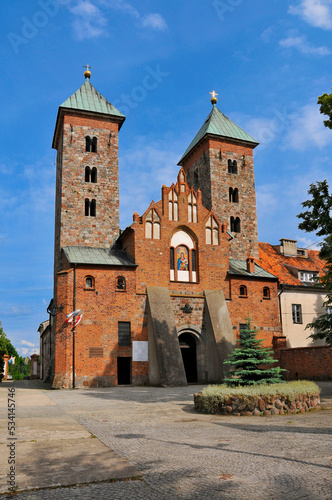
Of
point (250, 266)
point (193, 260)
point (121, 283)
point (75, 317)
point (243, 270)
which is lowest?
point (75, 317)

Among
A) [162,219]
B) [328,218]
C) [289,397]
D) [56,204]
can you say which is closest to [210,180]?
[162,219]

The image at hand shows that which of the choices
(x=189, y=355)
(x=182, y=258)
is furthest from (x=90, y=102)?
(x=189, y=355)

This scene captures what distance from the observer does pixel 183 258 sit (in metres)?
31.8

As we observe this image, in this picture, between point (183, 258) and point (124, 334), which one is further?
point (183, 258)

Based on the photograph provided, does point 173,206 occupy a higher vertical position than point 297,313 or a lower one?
higher

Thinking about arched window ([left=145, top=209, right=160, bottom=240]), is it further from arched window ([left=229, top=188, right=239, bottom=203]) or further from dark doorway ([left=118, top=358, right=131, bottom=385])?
arched window ([left=229, top=188, right=239, bottom=203])

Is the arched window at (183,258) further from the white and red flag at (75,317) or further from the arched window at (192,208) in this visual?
the white and red flag at (75,317)

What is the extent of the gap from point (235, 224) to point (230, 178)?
415cm

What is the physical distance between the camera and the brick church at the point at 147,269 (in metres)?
27.9

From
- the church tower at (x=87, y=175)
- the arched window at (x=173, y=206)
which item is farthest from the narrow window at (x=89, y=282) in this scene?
the arched window at (x=173, y=206)

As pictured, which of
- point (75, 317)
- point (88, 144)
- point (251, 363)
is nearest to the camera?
point (251, 363)

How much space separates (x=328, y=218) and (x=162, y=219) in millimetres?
15156

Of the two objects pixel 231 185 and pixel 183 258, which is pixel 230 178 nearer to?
pixel 231 185

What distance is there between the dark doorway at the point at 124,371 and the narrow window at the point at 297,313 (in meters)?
14.7
